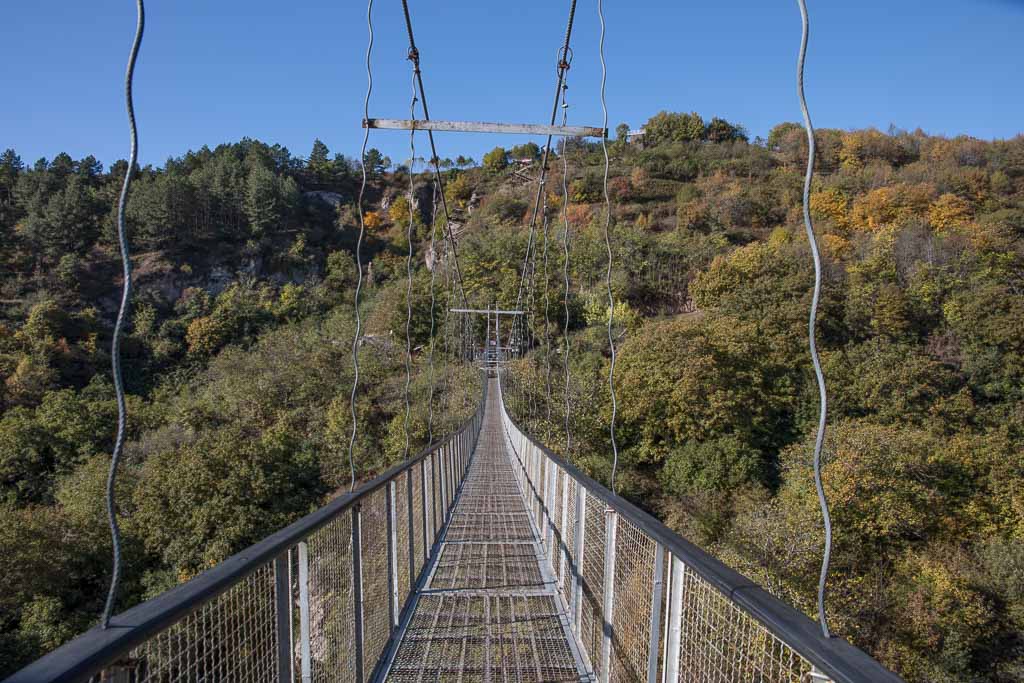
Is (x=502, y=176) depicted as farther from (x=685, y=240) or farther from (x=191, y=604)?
(x=191, y=604)

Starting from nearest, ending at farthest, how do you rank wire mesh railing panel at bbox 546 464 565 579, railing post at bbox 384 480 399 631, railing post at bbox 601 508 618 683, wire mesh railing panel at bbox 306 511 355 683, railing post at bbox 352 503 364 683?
wire mesh railing panel at bbox 306 511 355 683, railing post at bbox 352 503 364 683, railing post at bbox 601 508 618 683, railing post at bbox 384 480 399 631, wire mesh railing panel at bbox 546 464 565 579

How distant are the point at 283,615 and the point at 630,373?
880 inches

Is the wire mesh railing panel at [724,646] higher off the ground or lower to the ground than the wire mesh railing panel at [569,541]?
higher

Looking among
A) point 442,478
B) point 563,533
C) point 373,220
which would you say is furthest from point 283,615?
point 373,220

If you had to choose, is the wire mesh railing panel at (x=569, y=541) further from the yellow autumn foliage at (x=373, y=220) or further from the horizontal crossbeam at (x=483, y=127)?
the yellow autumn foliage at (x=373, y=220)

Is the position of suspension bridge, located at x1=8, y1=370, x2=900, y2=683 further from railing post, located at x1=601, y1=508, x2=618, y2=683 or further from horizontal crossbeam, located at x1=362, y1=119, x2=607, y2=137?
horizontal crossbeam, located at x1=362, y1=119, x2=607, y2=137

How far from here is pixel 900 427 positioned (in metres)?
21.1

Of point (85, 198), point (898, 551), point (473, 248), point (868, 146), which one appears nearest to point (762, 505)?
point (898, 551)

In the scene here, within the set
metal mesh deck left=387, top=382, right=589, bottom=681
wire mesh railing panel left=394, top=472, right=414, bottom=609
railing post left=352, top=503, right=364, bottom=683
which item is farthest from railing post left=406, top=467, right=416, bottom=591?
railing post left=352, top=503, right=364, bottom=683

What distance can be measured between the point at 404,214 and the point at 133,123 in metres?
62.6

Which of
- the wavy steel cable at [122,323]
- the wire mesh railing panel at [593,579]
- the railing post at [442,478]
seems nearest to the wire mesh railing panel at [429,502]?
the railing post at [442,478]

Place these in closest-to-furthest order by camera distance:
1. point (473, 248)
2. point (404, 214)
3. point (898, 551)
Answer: point (898, 551)
point (473, 248)
point (404, 214)

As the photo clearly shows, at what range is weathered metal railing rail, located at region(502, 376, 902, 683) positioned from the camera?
2.84ft

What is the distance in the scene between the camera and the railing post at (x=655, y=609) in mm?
1466
